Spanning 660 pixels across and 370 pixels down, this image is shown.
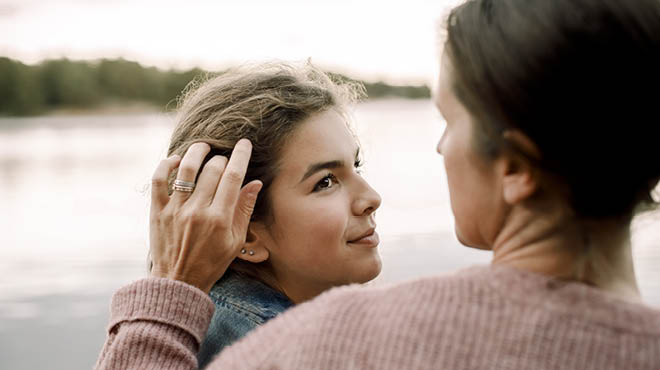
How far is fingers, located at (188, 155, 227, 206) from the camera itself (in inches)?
69.1

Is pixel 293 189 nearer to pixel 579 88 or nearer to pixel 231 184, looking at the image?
pixel 231 184

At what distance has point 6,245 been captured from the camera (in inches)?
313

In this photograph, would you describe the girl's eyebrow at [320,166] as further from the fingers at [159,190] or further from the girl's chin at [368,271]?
the fingers at [159,190]

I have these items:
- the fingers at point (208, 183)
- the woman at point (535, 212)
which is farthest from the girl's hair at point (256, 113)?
the woman at point (535, 212)

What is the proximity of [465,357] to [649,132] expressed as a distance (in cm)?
40

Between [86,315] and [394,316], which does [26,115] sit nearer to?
[86,315]

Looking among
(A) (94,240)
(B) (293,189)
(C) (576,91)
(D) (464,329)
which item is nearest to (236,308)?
(B) (293,189)

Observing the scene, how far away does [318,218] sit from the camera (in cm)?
212

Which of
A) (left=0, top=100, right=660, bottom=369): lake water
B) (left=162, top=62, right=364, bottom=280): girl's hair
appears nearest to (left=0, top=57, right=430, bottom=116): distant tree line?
(left=0, top=100, right=660, bottom=369): lake water

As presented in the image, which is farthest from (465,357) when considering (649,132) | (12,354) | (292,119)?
(12,354)

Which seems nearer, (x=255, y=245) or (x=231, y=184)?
(x=231, y=184)

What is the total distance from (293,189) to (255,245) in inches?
7.9

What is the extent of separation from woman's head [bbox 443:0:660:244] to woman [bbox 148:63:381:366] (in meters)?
1.10

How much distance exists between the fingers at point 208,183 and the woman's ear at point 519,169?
0.87 metres
